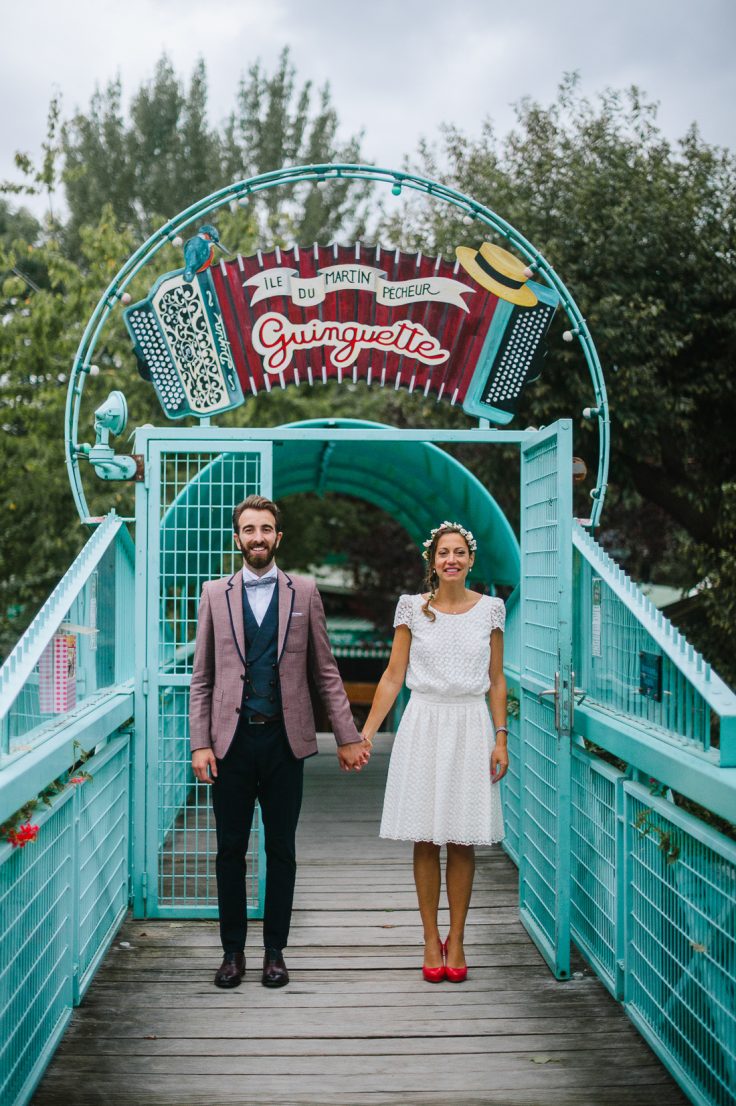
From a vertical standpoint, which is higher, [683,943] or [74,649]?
[74,649]

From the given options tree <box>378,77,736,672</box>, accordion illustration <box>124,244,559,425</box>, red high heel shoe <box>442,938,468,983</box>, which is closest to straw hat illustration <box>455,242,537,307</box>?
accordion illustration <box>124,244,559,425</box>

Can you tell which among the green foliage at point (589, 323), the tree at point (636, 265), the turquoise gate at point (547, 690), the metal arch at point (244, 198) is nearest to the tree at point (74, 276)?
the green foliage at point (589, 323)

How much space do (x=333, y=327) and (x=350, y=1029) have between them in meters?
3.57

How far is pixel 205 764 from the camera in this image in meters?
4.34

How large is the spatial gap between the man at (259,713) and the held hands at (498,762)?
0.54 m

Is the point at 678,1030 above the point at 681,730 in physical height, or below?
below

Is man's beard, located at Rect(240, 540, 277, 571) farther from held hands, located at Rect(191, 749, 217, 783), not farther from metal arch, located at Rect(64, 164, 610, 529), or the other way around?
metal arch, located at Rect(64, 164, 610, 529)

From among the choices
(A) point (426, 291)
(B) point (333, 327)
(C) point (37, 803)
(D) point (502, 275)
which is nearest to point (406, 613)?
(C) point (37, 803)

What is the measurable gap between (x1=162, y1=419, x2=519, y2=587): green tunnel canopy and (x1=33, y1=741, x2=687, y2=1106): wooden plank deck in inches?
82.9

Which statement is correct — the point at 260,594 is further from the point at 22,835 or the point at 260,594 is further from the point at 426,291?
the point at 426,291

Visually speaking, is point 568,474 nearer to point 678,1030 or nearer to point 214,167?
point 678,1030

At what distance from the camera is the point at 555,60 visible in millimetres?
15539

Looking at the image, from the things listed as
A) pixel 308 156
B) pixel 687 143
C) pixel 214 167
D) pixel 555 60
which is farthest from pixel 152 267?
pixel 308 156

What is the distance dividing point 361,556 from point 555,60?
400 inches
